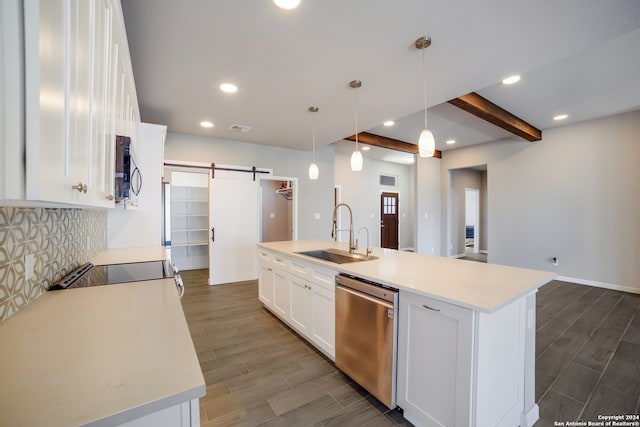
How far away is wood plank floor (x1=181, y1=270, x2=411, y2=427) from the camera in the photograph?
1663mm

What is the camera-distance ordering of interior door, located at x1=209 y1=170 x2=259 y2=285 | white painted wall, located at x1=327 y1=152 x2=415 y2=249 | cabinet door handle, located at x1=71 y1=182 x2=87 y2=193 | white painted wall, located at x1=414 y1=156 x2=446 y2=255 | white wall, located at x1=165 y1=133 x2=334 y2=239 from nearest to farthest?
cabinet door handle, located at x1=71 y1=182 x2=87 y2=193
white wall, located at x1=165 y1=133 x2=334 y2=239
interior door, located at x1=209 y1=170 x2=259 y2=285
white painted wall, located at x1=414 y1=156 x2=446 y2=255
white painted wall, located at x1=327 y1=152 x2=415 y2=249

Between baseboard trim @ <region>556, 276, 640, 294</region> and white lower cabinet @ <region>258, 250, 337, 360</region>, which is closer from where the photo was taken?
white lower cabinet @ <region>258, 250, 337, 360</region>

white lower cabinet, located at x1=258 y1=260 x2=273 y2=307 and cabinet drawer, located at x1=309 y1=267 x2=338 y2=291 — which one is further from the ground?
cabinet drawer, located at x1=309 y1=267 x2=338 y2=291

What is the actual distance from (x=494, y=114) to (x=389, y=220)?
4850mm

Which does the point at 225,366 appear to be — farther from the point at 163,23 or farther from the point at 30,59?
the point at 163,23

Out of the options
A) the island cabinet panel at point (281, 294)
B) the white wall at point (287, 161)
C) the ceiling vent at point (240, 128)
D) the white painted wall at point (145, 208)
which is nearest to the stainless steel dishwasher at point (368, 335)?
the island cabinet panel at point (281, 294)

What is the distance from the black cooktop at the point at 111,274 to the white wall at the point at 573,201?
618 centimetres

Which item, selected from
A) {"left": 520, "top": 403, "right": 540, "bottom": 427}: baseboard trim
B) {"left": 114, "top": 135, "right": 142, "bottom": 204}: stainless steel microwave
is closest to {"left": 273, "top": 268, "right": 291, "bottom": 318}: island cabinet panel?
{"left": 114, "top": 135, "right": 142, "bottom": 204}: stainless steel microwave

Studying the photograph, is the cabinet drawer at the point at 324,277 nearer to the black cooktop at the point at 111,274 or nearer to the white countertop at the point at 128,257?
the black cooktop at the point at 111,274

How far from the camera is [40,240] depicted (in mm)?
1229

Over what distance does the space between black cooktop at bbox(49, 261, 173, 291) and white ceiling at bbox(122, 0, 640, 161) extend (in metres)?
1.68

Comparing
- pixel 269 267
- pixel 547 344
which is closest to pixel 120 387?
pixel 269 267

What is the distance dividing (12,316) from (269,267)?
232 centimetres

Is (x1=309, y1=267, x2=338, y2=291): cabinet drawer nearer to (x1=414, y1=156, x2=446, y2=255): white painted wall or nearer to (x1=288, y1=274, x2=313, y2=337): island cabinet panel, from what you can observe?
(x1=288, y1=274, x2=313, y2=337): island cabinet panel
